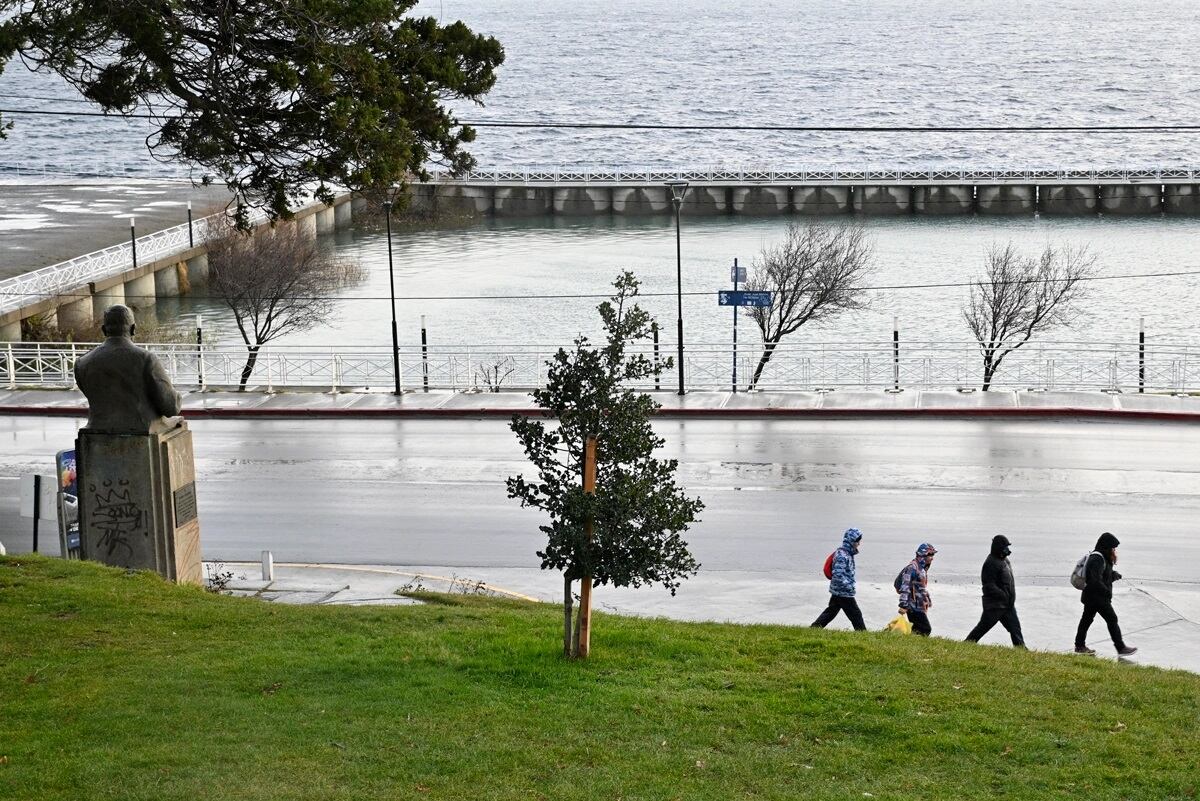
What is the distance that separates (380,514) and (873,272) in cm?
4635

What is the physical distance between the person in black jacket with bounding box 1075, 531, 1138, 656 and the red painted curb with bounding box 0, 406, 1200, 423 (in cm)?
1518

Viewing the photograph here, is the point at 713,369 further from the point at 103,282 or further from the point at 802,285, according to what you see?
the point at 103,282

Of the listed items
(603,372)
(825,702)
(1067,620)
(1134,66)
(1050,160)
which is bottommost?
(1067,620)

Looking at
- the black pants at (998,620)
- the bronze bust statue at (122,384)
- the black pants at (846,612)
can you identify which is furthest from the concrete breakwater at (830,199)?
the black pants at (998,620)

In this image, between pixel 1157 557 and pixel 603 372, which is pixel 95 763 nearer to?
pixel 603 372

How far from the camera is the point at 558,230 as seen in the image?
268 feet

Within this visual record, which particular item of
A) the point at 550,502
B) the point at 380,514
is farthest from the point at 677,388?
the point at 550,502

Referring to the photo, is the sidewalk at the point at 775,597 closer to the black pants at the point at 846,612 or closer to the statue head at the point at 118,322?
the black pants at the point at 846,612

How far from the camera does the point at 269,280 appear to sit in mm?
47344

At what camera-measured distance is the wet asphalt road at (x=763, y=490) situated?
19.5 meters

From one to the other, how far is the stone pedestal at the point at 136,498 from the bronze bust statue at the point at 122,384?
0.14 meters

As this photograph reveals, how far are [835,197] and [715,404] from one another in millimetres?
55796

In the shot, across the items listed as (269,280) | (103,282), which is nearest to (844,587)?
(269,280)

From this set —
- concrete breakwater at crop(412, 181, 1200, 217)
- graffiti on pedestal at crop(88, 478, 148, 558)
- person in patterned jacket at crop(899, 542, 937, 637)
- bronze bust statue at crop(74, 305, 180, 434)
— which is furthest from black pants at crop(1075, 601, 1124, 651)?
concrete breakwater at crop(412, 181, 1200, 217)
